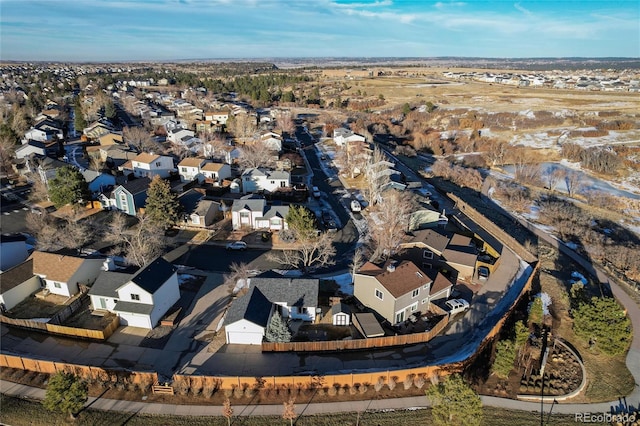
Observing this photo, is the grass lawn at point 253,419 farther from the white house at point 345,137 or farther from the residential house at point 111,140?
the white house at point 345,137

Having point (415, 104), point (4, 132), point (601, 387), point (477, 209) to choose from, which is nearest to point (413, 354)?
point (601, 387)

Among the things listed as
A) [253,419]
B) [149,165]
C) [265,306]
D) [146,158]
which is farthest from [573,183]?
[146,158]

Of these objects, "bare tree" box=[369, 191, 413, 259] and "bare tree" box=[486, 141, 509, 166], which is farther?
"bare tree" box=[486, 141, 509, 166]

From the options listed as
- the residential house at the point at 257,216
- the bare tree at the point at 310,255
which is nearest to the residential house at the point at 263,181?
the residential house at the point at 257,216

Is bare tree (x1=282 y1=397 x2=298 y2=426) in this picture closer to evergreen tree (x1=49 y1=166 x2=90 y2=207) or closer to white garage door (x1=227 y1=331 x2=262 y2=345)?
white garage door (x1=227 y1=331 x2=262 y2=345)

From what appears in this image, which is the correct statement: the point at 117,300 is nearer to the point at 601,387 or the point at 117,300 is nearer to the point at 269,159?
the point at 601,387

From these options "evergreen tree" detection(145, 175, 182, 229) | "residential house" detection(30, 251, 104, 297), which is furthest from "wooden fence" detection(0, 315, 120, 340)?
"evergreen tree" detection(145, 175, 182, 229)
